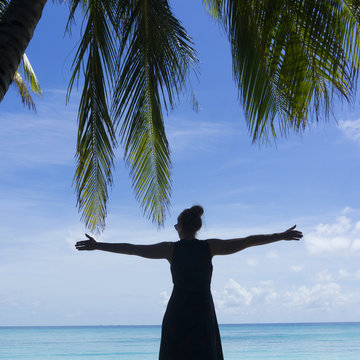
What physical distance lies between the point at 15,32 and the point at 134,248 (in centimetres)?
177

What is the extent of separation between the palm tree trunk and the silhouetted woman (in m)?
1.30

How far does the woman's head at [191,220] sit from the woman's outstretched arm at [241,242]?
0.13 m

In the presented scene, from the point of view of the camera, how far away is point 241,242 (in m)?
3.79

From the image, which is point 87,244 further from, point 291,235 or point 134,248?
point 291,235

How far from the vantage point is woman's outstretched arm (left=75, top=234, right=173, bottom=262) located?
3.66 metres

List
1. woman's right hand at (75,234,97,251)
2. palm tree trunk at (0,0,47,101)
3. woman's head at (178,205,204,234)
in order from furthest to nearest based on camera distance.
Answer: palm tree trunk at (0,0,47,101) < woman's head at (178,205,204,234) < woman's right hand at (75,234,97,251)

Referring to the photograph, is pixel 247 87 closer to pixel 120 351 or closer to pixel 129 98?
pixel 129 98

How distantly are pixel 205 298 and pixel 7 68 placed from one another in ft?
6.66

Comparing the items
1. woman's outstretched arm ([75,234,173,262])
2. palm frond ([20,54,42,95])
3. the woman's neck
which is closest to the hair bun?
the woman's neck

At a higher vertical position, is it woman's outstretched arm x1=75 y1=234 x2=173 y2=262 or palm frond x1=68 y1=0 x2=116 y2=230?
palm frond x1=68 y1=0 x2=116 y2=230

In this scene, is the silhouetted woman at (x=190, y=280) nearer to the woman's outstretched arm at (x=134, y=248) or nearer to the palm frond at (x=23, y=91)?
the woman's outstretched arm at (x=134, y=248)

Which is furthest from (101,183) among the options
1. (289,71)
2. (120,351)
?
(120,351)

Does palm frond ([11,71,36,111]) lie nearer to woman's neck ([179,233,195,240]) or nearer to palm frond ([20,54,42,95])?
palm frond ([20,54,42,95])

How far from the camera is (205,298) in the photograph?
12.1 feet
